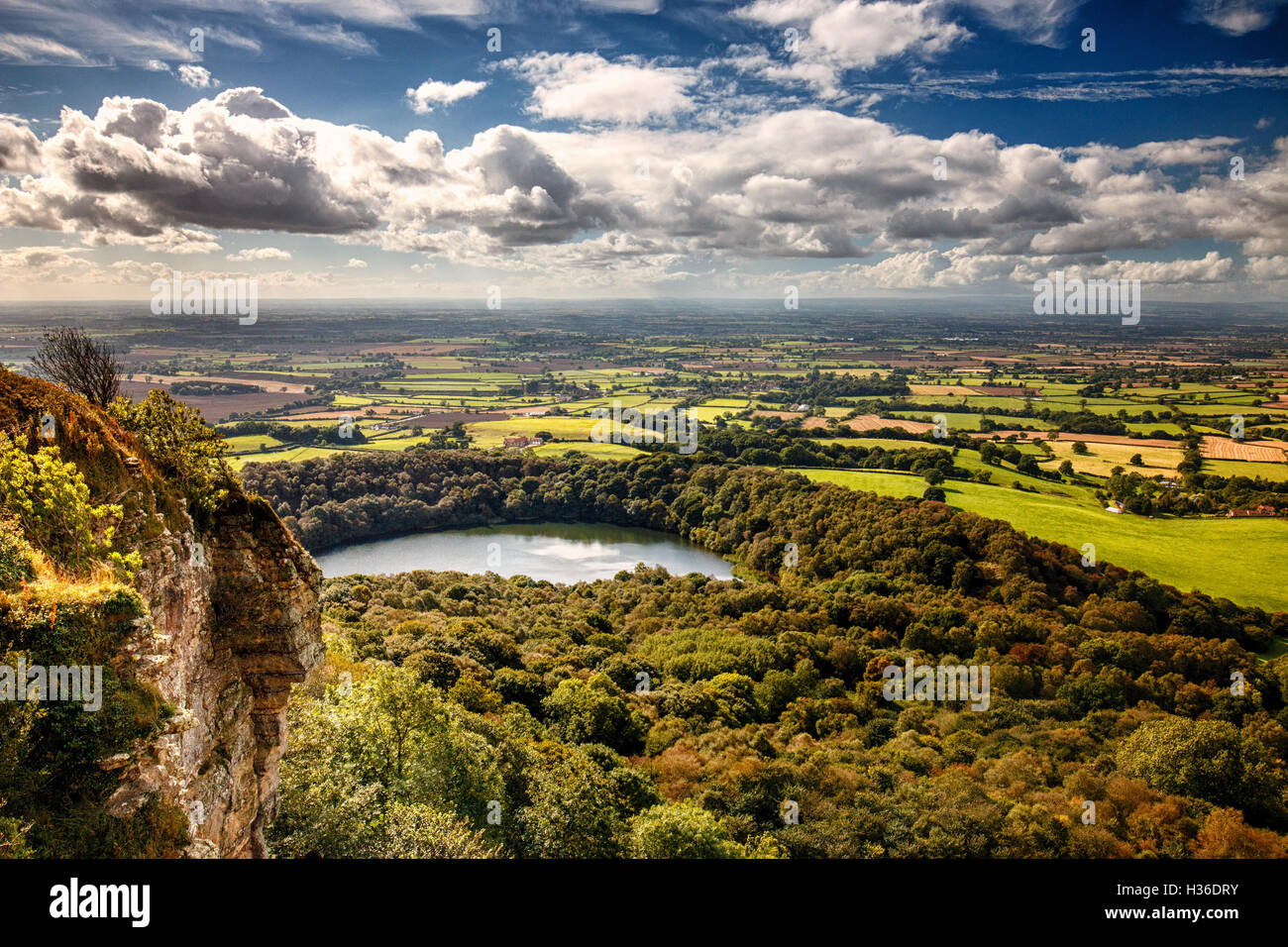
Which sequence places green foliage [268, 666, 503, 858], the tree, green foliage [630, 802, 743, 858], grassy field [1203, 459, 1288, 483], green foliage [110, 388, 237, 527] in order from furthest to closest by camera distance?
grassy field [1203, 459, 1288, 483], green foliage [630, 802, 743, 858], green foliage [268, 666, 503, 858], the tree, green foliage [110, 388, 237, 527]

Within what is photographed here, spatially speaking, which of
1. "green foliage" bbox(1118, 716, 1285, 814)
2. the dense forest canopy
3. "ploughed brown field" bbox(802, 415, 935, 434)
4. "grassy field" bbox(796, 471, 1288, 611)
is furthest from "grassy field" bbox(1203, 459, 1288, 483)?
"green foliage" bbox(1118, 716, 1285, 814)

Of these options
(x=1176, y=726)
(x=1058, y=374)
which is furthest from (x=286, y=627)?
(x=1058, y=374)

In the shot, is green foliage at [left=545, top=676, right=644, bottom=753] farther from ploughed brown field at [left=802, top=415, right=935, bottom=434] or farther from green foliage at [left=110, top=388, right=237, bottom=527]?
→ ploughed brown field at [left=802, top=415, right=935, bottom=434]

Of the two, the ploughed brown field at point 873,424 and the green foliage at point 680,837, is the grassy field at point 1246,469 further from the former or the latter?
the green foliage at point 680,837

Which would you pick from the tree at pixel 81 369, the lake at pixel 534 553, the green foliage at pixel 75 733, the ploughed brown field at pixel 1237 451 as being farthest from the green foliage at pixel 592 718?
the ploughed brown field at pixel 1237 451
